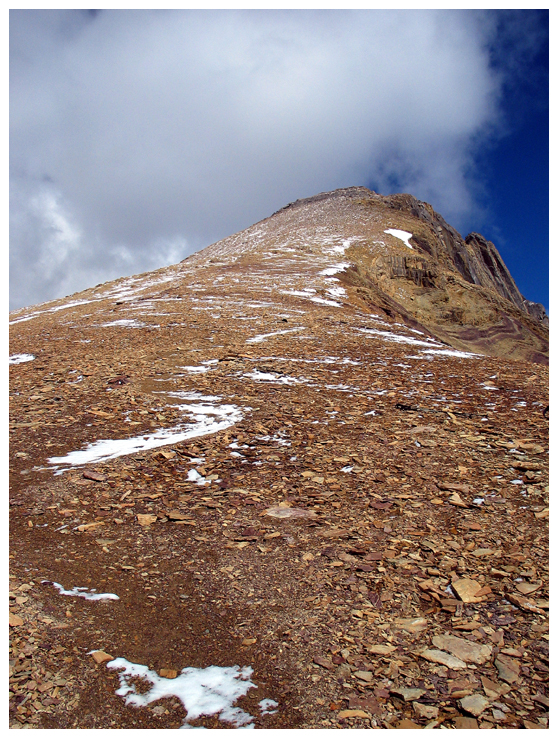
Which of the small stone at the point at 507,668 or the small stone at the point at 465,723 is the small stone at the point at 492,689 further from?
the small stone at the point at 465,723

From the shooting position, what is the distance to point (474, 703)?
2857mm

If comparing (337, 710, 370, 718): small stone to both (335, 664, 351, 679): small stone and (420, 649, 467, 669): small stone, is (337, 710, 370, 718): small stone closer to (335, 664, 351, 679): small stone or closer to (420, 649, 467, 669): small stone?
(335, 664, 351, 679): small stone

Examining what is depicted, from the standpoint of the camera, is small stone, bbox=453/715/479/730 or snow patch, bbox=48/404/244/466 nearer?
small stone, bbox=453/715/479/730

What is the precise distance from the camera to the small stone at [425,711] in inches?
110

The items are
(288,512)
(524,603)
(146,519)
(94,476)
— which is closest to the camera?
(524,603)

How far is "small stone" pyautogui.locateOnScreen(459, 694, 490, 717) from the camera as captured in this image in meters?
2.80

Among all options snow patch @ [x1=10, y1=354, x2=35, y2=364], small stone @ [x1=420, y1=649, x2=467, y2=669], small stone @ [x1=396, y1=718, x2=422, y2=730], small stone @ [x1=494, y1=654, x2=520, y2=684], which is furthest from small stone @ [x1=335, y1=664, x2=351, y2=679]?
snow patch @ [x1=10, y1=354, x2=35, y2=364]

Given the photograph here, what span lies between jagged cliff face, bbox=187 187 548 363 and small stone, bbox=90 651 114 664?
18.4 metres

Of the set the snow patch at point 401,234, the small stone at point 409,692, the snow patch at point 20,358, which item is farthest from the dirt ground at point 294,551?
the snow patch at point 401,234

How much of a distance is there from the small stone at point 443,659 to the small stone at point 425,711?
1.21 feet

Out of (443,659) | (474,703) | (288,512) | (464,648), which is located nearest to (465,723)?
(474,703)

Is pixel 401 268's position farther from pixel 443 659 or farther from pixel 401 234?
pixel 443 659

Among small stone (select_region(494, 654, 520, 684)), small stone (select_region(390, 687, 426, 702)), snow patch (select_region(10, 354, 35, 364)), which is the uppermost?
snow patch (select_region(10, 354, 35, 364))

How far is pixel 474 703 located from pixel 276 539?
7.28 ft
